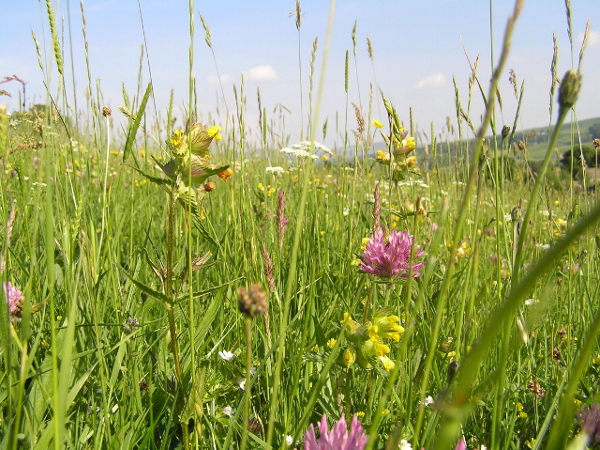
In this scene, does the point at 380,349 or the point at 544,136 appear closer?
the point at 380,349

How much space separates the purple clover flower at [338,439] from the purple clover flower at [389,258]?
24.7 inches

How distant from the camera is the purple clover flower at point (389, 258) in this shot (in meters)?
1.26

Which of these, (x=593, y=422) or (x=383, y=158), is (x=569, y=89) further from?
(x=383, y=158)

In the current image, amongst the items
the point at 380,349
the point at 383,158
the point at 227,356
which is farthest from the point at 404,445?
the point at 383,158

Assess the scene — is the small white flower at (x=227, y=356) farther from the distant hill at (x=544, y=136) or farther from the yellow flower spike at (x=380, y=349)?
the distant hill at (x=544, y=136)

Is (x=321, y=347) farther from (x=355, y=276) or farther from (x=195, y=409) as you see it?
(x=355, y=276)

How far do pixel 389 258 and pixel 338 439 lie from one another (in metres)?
0.64

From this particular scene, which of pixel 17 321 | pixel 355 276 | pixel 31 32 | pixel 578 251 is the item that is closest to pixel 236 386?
pixel 17 321

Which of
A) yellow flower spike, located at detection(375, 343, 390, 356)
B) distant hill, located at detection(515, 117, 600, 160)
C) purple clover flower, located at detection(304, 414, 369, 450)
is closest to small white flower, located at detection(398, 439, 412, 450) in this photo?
yellow flower spike, located at detection(375, 343, 390, 356)

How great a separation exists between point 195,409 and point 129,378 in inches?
14.9

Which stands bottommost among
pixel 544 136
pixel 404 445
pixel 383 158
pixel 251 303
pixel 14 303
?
pixel 404 445

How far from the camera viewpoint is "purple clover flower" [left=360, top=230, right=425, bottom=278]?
1.26m

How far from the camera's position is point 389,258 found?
1.25 metres

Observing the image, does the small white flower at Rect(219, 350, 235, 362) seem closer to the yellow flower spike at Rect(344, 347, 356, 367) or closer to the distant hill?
the yellow flower spike at Rect(344, 347, 356, 367)
